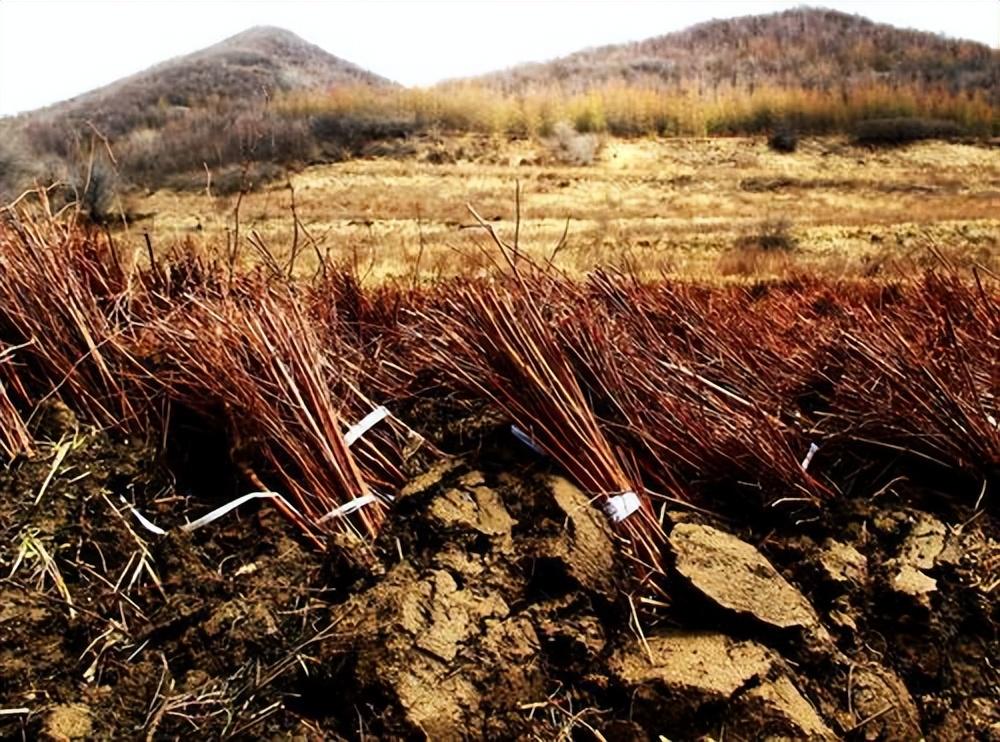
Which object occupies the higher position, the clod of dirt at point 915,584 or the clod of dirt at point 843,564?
the clod of dirt at point 843,564

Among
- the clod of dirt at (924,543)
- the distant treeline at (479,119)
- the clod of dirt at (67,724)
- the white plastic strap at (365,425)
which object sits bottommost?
the clod of dirt at (924,543)

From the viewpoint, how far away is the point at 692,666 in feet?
6.46

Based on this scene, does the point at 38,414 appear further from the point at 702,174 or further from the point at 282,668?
the point at 702,174

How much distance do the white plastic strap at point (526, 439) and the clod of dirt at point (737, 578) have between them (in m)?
0.38

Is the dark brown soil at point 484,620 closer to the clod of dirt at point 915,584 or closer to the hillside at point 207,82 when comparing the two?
the clod of dirt at point 915,584

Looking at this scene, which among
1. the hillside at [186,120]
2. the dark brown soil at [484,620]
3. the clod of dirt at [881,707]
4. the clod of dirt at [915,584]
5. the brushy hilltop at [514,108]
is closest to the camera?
the dark brown soil at [484,620]

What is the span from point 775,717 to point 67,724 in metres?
1.37

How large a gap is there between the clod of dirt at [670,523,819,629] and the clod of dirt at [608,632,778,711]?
0.08 metres

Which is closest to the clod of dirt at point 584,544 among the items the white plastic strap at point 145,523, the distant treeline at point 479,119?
the white plastic strap at point 145,523

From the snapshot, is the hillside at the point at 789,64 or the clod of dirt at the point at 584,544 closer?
the clod of dirt at the point at 584,544

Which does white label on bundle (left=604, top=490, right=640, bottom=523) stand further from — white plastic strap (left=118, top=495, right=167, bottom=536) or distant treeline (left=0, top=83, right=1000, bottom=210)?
distant treeline (left=0, top=83, right=1000, bottom=210)

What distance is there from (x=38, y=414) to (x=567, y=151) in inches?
Answer: 686

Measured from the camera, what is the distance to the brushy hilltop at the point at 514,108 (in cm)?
1859

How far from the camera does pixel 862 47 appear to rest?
28.3 metres
